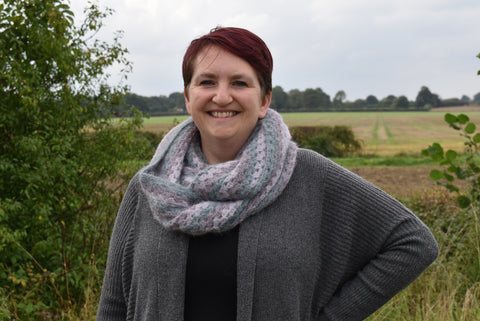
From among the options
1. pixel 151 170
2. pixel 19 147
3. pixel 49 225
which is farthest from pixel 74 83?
pixel 151 170

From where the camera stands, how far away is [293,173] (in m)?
1.74

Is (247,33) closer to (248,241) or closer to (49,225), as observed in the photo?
(248,241)

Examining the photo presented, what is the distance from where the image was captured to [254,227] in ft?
5.37

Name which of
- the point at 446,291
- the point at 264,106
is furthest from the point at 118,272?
the point at 446,291

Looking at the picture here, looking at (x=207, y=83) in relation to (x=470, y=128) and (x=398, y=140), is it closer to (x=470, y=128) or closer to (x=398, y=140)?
(x=470, y=128)

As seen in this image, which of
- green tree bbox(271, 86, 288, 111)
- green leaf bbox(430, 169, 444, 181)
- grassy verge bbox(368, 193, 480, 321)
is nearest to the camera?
green tree bbox(271, 86, 288, 111)

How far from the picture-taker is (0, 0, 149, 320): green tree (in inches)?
144

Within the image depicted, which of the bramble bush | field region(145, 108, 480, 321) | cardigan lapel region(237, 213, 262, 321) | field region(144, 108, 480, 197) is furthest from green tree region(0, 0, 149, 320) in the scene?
field region(144, 108, 480, 197)

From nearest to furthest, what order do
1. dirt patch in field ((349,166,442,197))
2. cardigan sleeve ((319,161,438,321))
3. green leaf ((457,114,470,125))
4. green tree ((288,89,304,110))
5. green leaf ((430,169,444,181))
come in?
cardigan sleeve ((319,161,438,321)) → green leaf ((457,114,470,125)) → green leaf ((430,169,444,181)) → dirt patch in field ((349,166,442,197)) → green tree ((288,89,304,110))

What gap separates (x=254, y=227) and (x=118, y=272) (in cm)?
61

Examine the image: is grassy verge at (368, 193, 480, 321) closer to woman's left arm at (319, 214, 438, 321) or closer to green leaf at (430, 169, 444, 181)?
green leaf at (430, 169, 444, 181)

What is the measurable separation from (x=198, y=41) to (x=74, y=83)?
3.02 meters

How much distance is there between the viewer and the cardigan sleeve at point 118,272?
186 centimetres

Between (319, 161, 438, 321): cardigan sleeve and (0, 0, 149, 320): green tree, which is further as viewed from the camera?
(0, 0, 149, 320): green tree
